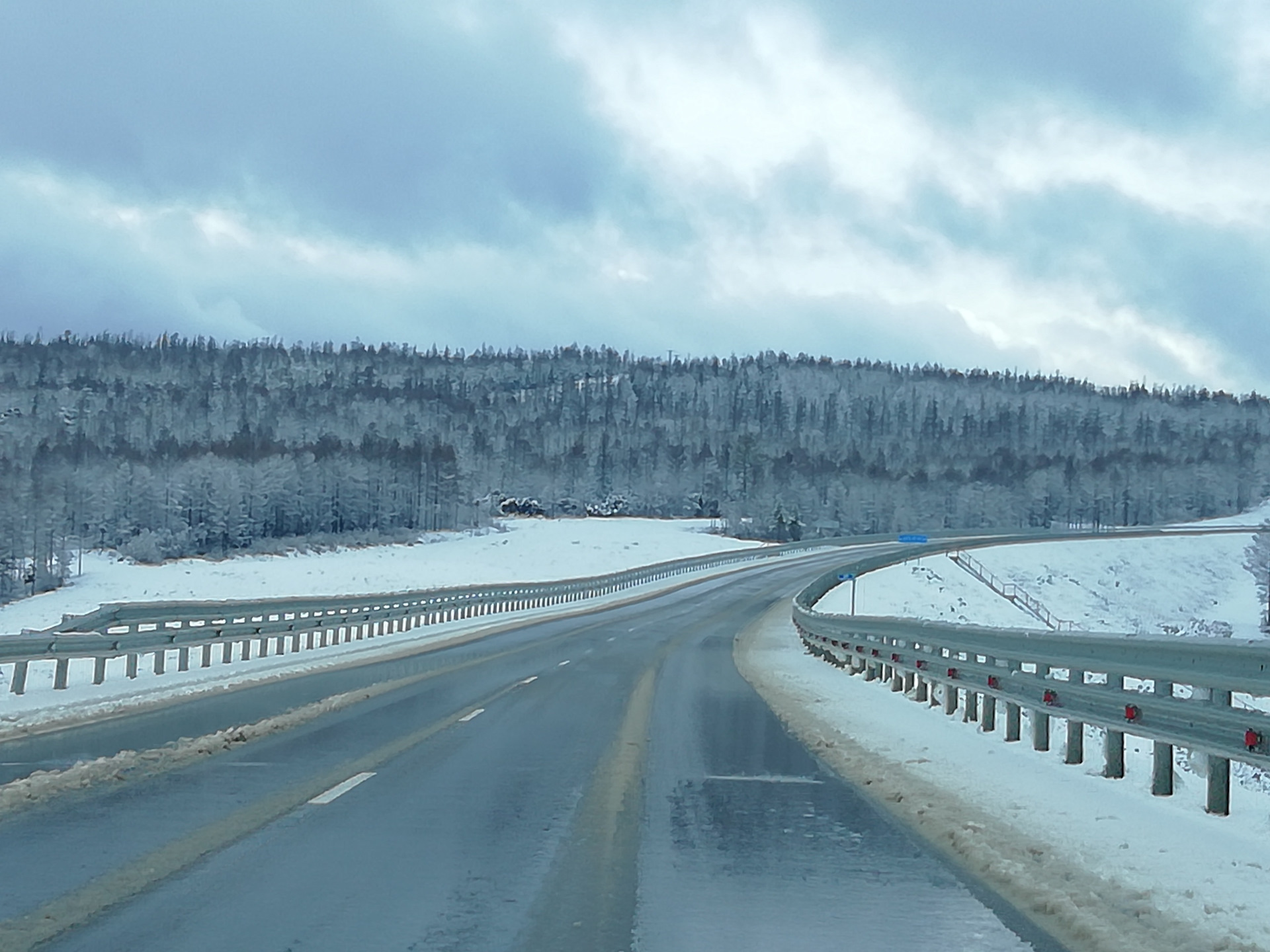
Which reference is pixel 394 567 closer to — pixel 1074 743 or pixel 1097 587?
pixel 1097 587

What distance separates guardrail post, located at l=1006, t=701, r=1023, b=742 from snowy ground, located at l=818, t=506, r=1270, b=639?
37.7 metres

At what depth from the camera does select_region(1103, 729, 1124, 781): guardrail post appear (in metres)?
10.8

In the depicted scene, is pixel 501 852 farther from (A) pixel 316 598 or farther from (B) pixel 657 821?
(A) pixel 316 598

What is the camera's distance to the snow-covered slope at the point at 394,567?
7325 cm

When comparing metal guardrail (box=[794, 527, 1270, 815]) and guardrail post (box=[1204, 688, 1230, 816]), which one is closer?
metal guardrail (box=[794, 527, 1270, 815])

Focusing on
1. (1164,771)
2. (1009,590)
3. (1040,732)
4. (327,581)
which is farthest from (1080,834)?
(327,581)

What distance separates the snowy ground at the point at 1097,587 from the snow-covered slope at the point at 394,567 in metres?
28.9

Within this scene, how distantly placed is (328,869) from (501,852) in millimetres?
1168

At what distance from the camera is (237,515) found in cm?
15225

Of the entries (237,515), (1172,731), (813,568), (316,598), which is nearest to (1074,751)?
(1172,731)

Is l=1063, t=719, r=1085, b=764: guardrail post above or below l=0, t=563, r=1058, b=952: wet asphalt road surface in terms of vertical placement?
above

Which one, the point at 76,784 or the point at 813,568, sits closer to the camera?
the point at 76,784

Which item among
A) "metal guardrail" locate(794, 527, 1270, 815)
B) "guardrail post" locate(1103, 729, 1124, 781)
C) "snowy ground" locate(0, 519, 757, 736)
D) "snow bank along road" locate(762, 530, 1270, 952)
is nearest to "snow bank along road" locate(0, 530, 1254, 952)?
"snow bank along road" locate(762, 530, 1270, 952)

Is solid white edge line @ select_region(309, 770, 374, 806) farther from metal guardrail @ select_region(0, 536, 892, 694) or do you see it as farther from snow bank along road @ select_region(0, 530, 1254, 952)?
metal guardrail @ select_region(0, 536, 892, 694)
